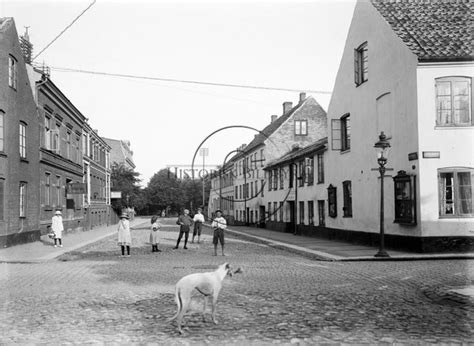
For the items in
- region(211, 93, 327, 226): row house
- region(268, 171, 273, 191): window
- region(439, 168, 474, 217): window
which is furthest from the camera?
region(211, 93, 327, 226): row house

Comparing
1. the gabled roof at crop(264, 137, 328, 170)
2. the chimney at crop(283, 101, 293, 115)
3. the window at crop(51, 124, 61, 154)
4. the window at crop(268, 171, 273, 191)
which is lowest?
the window at crop(268, 171, 273, 191)

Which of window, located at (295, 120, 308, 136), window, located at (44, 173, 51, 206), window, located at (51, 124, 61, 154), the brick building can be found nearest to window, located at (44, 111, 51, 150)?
window, located at (51, 124, 61, 154)

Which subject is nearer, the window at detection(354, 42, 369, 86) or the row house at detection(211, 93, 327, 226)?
the window at detection(354, 42, 369, 86)

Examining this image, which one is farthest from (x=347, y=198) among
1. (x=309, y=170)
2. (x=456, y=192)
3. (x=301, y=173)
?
(x=301, y=173)

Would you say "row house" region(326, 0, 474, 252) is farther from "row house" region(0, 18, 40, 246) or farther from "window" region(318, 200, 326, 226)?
"row house" region(0, 18, 40, 246)

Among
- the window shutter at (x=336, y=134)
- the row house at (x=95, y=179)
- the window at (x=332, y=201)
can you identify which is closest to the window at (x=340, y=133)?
the window shutter at (x=336, y=134)

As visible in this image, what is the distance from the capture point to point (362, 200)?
21109 mm

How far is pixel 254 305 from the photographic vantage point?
8.03m

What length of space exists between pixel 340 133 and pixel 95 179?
27.1 metres

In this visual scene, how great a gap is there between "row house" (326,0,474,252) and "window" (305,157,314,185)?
7223 mm

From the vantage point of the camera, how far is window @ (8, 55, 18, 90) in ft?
66.9

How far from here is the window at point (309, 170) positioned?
95.0ft

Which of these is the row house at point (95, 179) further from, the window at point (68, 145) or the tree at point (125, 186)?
the tree at point (125, 186)

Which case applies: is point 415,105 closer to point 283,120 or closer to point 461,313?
point 461,313
